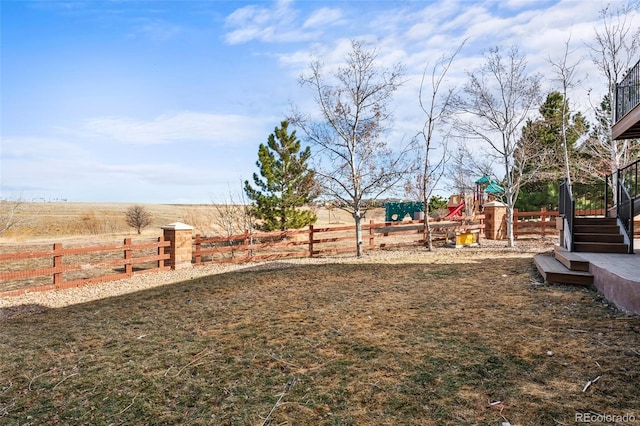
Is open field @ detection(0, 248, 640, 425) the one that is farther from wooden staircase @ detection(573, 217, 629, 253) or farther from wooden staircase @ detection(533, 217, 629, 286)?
wooden staircase @ detection(573, 217, 629, 253)

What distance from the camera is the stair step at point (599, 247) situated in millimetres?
7461

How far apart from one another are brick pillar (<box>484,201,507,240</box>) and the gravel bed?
1.67 metres

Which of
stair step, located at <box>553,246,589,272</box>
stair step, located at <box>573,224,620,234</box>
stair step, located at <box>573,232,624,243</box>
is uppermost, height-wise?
stair step, located at <box>573,224,620,234</box>

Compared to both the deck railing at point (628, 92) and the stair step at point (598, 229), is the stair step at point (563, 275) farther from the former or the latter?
the deck railing at point (628, 92)

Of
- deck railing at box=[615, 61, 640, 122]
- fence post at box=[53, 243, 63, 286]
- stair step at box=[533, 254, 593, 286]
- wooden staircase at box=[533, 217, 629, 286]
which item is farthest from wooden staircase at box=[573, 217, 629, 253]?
fence post at box=[53, 243, 63, 286]

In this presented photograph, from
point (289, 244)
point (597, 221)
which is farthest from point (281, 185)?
point (597, 221)

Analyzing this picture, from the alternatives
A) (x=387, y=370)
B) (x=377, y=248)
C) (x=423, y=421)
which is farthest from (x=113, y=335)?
(x=377, y=248)

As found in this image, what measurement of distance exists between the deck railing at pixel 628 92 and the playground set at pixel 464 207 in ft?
14.9

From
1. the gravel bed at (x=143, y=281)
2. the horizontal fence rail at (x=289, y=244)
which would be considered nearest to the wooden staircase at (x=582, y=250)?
the gravel bed at (x=143, y=281)

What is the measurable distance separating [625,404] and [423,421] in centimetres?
148

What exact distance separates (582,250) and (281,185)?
43.3 ft

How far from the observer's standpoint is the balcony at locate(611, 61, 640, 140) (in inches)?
292

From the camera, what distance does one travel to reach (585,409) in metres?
2.47

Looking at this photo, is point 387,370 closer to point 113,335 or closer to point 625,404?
point 625,404
